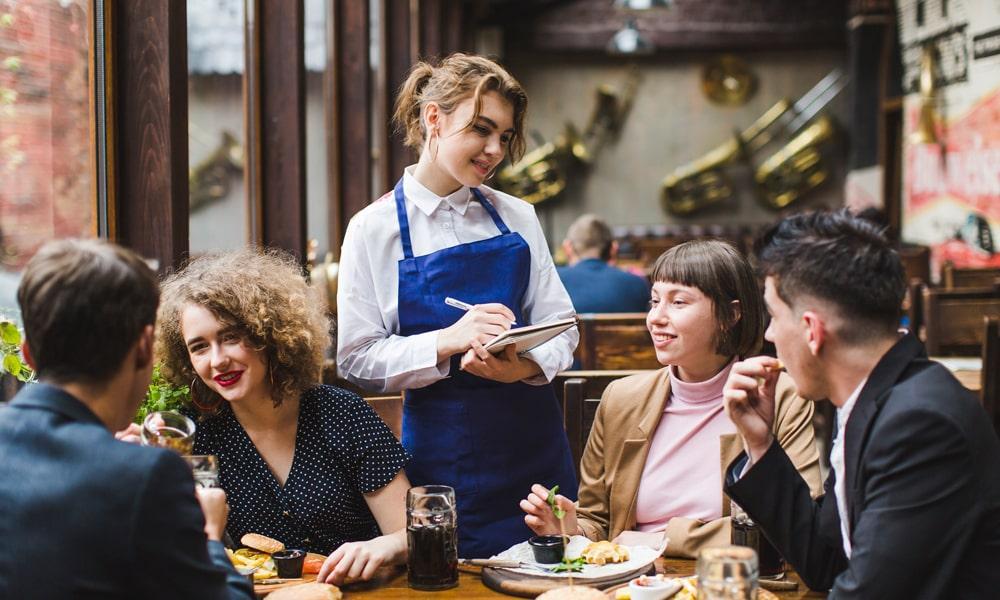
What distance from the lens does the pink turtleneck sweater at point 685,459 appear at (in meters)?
2.29

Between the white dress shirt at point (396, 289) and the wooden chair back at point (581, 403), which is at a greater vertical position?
the white dress shirt at point (396, 289)

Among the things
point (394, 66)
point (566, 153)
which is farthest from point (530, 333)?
point (566, 153)

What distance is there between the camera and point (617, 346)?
3.87m

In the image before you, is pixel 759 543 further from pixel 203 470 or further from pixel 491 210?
pixel 491 210

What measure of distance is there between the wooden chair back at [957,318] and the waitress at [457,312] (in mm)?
2635

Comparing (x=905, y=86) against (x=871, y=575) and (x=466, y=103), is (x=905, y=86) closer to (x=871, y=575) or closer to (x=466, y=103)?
(x=466, y=103)

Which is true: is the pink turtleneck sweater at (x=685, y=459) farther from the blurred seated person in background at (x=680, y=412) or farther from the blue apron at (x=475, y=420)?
the blue apron at (x=475, y=420)

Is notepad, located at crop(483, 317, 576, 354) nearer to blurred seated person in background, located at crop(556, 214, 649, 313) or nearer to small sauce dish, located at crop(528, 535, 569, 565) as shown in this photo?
small sauce dish, located at crop(528, 535, 569, 565)

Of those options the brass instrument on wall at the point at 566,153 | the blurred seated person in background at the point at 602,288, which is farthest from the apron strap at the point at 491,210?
the brass instrument on wall at the point at 566,153

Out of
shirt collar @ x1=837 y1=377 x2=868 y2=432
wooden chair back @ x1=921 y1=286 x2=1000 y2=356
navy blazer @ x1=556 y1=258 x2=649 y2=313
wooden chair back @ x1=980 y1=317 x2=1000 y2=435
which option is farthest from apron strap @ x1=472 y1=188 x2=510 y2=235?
wooden chair back @ x1=921 y1=286 x2=1000 y2=356

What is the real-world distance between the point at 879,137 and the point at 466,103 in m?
10.3

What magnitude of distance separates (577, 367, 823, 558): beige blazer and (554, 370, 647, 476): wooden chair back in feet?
0.47

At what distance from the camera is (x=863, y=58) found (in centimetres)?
1195

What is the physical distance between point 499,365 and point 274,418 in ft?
1.65
